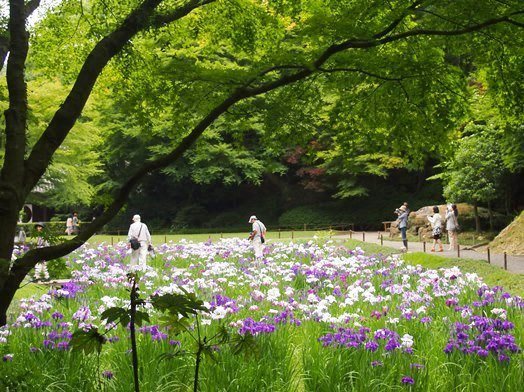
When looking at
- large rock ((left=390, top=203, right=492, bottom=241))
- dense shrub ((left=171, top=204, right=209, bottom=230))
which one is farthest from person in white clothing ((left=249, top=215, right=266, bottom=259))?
dense shrub ((left=171, top=204, right=209, bottom=230))

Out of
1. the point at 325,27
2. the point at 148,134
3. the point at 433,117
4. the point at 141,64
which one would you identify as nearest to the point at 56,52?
the point at 141,64

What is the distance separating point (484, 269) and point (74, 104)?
34.7ft

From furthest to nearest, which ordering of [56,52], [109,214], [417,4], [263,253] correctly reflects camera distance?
[263,253] < [56,52] < [417,4] < [109,214]

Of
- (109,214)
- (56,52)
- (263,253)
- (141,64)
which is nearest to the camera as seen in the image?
(109,214)

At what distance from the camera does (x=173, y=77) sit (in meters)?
4.97

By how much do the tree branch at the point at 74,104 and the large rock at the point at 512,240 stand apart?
49.3 feet

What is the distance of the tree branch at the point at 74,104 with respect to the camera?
314cm

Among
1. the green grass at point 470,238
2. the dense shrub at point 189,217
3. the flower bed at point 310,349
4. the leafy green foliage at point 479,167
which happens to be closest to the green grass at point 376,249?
the leafy green foliage at point 479,167

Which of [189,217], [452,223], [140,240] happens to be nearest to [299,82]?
[140,240]

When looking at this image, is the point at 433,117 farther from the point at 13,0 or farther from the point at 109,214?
the point at 13,0

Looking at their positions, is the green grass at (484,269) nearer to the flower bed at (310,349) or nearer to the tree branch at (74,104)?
the flower bed at (310,349)

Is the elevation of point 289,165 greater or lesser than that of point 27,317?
greater

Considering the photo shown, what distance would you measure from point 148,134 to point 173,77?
35.8 inches

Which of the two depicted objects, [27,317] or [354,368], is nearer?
[354,368]
